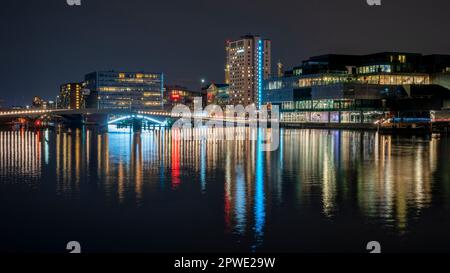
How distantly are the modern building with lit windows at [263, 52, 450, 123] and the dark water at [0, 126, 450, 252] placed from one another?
234ft

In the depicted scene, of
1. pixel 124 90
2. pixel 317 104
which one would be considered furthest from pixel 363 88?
pixel 124 90

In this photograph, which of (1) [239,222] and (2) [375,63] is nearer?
(1) [239,222]

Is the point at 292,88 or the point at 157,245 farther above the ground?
the point at 292,88

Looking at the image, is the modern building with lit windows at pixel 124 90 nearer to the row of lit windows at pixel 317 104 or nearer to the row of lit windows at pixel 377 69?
the row of lit windows at pixel 317 104

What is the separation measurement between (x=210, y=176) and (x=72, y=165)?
30.9 ft

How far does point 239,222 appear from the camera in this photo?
15688 millimetres

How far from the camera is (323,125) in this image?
104812mm

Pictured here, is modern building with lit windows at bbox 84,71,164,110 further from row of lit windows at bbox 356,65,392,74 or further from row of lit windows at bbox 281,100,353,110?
row of lit windows at bbox 356,65,392,74

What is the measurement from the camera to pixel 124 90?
592 ft
